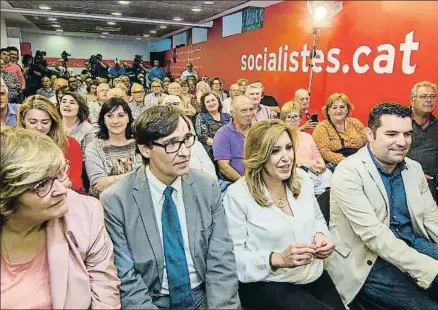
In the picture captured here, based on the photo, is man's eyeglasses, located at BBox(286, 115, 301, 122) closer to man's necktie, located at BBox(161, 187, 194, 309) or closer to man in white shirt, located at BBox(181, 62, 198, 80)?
man in white shirt, located at BBox(181, 62, 198, 80)

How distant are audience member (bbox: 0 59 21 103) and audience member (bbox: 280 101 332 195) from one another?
6.54 ft

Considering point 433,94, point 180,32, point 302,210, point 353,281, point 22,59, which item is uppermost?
point 180,32

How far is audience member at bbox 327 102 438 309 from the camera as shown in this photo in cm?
138

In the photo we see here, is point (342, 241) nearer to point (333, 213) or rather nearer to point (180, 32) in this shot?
point (333, 213)

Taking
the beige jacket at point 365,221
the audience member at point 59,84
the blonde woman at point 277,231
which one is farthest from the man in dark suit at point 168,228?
the audience member at point 59,84

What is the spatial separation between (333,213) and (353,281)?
0.98 ft

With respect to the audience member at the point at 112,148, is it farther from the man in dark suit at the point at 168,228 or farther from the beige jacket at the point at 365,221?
the beige jacket at the point at 365,221

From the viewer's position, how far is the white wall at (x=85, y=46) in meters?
2.98

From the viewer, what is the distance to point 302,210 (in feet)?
4.74

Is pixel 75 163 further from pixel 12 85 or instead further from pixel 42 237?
pixel 42 237

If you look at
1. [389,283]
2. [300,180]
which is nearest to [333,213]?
[300,180]

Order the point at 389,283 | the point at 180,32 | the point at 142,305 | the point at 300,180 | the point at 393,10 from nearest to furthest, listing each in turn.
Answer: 1. the point at 142,305
2. the point at 393,10
3. the point at 389,283
4. the point at 300,180
5. the point at 180,32

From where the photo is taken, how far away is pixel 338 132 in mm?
3012

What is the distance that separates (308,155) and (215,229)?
169cm
